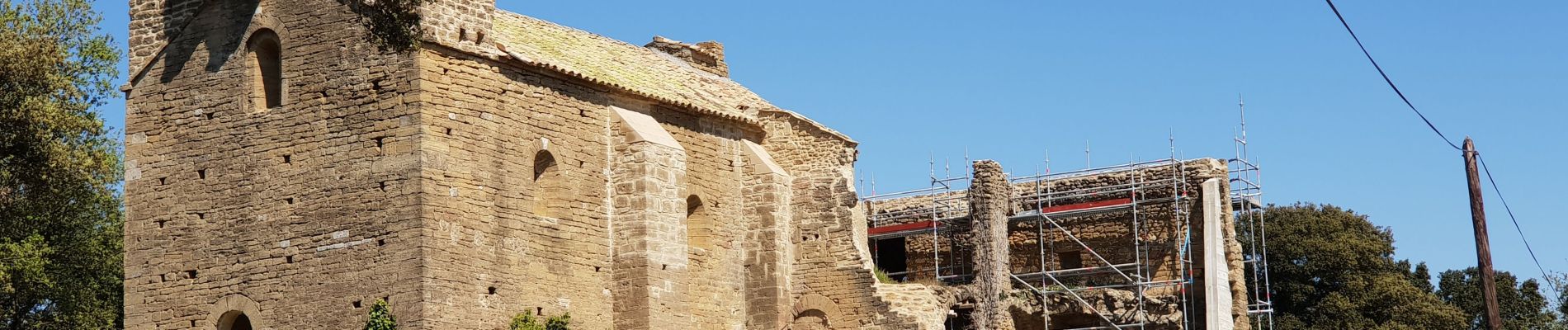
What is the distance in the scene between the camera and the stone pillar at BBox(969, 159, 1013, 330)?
32438mm

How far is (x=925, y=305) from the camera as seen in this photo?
3020 cm

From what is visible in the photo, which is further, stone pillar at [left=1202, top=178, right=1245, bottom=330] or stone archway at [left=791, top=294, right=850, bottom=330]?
stone pillar at [left=1202, top=178, right=1245, bottom=330]

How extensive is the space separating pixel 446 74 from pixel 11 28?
34.5 feet

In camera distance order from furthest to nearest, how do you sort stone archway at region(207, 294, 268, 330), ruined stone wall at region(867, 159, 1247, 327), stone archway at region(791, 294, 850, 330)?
1. ruined stone wall at region(867, 159, 1247, 327)
2. stone archway at region(791, 294, 850, 330)
3. stone archway at region(207, 294, 268, 330)

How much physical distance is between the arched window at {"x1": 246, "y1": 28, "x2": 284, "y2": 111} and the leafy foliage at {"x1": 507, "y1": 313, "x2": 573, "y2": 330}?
13.5 feet

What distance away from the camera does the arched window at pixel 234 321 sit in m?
24.9

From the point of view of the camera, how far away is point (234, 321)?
25125 millimetres

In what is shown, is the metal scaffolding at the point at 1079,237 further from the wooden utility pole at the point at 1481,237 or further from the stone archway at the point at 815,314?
the wooden utility pole at the point at 1481,237

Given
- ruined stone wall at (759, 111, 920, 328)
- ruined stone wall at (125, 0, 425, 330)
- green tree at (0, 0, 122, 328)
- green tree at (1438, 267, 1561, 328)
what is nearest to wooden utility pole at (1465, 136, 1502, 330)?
ruined stone wall at (759, 111, 920, 328)

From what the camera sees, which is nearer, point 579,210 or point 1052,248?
point 579,210

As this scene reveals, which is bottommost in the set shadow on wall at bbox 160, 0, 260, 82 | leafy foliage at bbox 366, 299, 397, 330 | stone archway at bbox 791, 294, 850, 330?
leafy foliage at bbox 366, 299, 397, 330

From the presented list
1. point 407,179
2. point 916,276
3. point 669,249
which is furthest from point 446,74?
point 916,276

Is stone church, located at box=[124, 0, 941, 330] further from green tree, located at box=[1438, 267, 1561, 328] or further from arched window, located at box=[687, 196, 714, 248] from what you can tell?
green tree, located at box=[1438, 267, 1561, 328]

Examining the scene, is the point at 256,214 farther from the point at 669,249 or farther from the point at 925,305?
the point at 925,305
